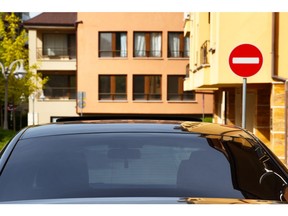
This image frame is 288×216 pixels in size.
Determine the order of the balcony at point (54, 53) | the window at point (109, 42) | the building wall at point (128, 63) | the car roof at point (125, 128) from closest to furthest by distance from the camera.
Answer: the car roof at point (125, 128), the building wall at point (128, 63), the window at point (109, 42), the balcony at point (54, 53)

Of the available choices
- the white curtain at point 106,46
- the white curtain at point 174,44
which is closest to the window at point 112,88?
the white curtain at point 106,46

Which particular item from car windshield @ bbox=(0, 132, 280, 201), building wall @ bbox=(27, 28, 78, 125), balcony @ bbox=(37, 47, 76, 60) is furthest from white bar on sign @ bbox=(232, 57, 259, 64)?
balcony @ bbox=(37, 47, 76, 60)

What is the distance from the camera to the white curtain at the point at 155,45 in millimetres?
53281

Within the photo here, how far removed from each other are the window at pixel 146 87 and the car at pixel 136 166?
1947 inches

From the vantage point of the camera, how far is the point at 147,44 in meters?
53.2

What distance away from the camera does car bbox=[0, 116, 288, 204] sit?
322cm

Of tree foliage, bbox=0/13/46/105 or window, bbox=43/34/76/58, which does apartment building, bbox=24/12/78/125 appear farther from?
tree foliage, bbox=0/13/46/105

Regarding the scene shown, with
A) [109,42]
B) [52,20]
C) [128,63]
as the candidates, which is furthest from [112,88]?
[52,20]

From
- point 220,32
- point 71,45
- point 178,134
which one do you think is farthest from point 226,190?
point 71,45

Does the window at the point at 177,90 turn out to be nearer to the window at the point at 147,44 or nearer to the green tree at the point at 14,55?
the window at the point at 147,44

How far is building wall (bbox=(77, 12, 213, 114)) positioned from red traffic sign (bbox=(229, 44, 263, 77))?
40.0m

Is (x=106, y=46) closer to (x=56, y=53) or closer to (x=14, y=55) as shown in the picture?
(x=14, y=55)

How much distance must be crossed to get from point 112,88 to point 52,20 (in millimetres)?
10116
